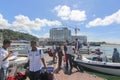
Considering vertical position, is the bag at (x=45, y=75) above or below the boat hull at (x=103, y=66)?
above

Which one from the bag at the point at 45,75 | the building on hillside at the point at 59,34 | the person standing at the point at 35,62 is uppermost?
the building on hillside at the point at 59,34

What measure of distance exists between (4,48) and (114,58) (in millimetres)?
13433

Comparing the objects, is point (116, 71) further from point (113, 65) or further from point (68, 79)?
point (68, 79)

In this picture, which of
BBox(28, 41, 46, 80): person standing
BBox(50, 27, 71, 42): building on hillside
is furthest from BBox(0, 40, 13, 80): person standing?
BBox(50, 27, 71, 42): building on hillside

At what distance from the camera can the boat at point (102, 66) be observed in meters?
19.2

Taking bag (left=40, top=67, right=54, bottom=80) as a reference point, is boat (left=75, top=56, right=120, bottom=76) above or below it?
below

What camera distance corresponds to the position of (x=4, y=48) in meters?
9.64

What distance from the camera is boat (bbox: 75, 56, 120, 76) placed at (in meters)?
19.2

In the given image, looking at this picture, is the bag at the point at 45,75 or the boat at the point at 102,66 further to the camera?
the boat at the point at 102,66

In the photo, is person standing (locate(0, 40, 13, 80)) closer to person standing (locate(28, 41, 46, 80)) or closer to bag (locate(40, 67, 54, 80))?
person standing (locate(28, 41, 46, 80))

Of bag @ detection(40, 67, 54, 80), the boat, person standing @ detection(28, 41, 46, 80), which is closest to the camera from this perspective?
person standing @ detection(28, 41, 46, 80)

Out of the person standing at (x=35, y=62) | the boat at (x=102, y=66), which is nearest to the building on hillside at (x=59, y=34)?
the boat at (x=102, y=66)

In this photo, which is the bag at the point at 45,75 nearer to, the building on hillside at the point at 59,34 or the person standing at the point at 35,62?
the person standing at the point at 35,62

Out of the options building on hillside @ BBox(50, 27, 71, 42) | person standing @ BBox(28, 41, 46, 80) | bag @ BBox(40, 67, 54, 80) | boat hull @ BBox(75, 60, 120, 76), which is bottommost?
boat hull @ BBox(75, 60, 120, 76)
